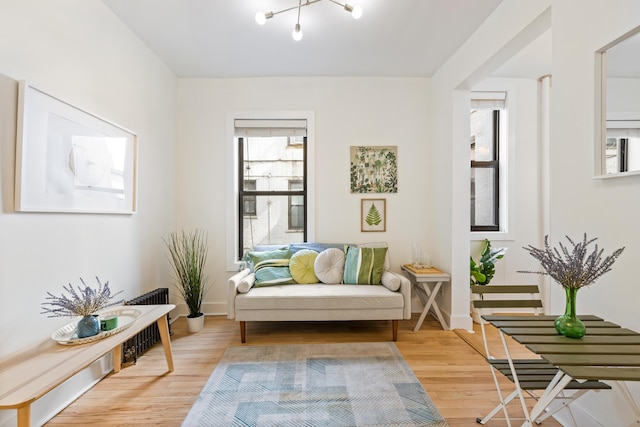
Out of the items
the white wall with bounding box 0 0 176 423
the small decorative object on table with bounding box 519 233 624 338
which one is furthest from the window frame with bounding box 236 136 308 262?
the small decorative object on table with bounding box 519 233 624 338

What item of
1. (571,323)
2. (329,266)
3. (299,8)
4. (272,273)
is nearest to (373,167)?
(329,266)

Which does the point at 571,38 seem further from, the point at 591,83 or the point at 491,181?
the point at 491,181

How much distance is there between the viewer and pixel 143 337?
2.58 meters

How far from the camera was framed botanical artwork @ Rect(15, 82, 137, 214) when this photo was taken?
1633 millimetres

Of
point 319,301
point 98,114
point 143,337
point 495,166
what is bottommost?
point 143,337

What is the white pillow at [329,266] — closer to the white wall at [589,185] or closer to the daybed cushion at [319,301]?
the daybed cushion at [319,301]

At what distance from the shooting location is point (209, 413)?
1.81 m

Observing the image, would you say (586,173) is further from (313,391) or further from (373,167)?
(373,167)

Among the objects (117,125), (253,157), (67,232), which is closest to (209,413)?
(67,232)

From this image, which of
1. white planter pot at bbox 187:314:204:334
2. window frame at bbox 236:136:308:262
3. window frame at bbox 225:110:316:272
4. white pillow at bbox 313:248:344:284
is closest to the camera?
white planter pot at bbox 187:314:204:334

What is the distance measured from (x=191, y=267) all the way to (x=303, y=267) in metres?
1.17

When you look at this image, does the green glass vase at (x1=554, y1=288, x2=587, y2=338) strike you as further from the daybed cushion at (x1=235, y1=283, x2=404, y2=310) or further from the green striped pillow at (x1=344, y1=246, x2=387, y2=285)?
the green striped pillow at (x1=344, y1=246, x2=387, y2=285)

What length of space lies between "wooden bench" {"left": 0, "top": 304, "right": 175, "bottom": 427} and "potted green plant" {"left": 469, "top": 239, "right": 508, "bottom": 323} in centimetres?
314

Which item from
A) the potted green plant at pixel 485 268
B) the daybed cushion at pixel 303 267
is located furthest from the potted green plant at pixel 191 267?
the potted green plant at pixel 485 268
